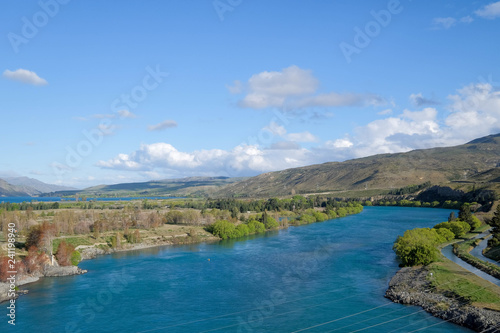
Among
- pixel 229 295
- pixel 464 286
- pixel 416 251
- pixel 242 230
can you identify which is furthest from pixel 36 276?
pixel 464 286

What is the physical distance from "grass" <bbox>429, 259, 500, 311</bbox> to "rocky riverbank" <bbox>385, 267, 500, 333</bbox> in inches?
33.2

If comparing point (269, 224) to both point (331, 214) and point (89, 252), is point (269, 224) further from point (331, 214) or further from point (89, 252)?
point (89, 252)

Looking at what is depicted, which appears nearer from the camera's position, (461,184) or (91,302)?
(91,302)

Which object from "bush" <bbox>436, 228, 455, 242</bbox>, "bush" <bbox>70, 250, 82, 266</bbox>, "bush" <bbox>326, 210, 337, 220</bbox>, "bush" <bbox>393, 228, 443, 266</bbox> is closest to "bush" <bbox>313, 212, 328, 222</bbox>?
"bush" <bbox>326, 210, 337, 220</bbox>

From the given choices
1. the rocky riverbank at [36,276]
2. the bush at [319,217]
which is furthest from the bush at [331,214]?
the rocky riverbank at [36,276]

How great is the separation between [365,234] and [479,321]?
52.2 metres

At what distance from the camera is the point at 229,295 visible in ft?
134

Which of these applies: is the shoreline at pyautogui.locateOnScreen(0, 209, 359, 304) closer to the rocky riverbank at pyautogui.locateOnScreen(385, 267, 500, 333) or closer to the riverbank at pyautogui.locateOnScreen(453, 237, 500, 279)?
the rocky riverbank at pyautogui.locateOnScreen(385, 267, 500, 333)

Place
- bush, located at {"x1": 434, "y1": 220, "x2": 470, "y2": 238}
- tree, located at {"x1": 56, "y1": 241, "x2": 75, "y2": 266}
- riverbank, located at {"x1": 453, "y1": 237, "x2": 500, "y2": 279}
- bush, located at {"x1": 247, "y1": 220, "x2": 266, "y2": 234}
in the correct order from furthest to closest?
bush, located at {"x1": 247, "y1": 220, "x2": 266, "y2": 234} → bush, located at {"x1": 434, "y1": 220, "x2": 470, "y2": 238} → tree, located at {"x1": 56, "y1": 241, "x2": 75, "y2": 266} → riverbank, located at {"x1": 453, "y1": 237, "x2": 500, "y2": 279}

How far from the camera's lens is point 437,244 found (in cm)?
6288

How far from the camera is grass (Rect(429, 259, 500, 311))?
34.4 meters

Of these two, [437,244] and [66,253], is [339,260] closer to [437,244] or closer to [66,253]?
[437,244]

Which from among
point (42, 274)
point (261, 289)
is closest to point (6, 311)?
point (42, 274)

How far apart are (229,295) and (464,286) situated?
24230 millimetres
